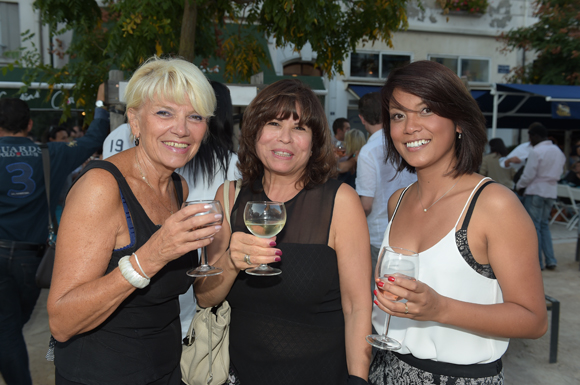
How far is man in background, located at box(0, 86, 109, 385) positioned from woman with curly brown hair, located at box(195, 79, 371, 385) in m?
2.04

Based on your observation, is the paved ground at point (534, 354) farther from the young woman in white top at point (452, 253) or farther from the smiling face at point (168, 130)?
the smiling face at point (168, 130)

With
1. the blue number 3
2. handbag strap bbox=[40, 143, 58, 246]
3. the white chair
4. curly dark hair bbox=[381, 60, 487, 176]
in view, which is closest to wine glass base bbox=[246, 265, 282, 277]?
curly dark hair bbox=[381, 60, 487, 176]

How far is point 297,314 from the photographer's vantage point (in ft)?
6.12


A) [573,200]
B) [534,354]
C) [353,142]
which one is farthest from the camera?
[573,200]

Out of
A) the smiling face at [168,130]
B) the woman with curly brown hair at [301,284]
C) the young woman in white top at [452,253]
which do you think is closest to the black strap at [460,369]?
the young woman in white top at [452,253]

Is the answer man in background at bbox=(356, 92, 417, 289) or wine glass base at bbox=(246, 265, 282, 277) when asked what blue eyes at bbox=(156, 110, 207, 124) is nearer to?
wine glass base at bbox=(246, 265, 282, 277)

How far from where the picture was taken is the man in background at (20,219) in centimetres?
313

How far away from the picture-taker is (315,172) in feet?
6.73

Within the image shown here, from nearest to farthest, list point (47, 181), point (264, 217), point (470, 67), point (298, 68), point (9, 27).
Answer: point (264, 217) < point (47, 181) < point (9, 27) < point (298, 68) < point (470, 67)

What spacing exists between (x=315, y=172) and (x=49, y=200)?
100 inches

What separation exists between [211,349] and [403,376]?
854 mm

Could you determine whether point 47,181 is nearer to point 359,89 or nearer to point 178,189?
point 178,189

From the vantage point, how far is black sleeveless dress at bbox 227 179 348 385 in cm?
186

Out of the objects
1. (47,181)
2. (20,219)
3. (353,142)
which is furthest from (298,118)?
(353,142)
